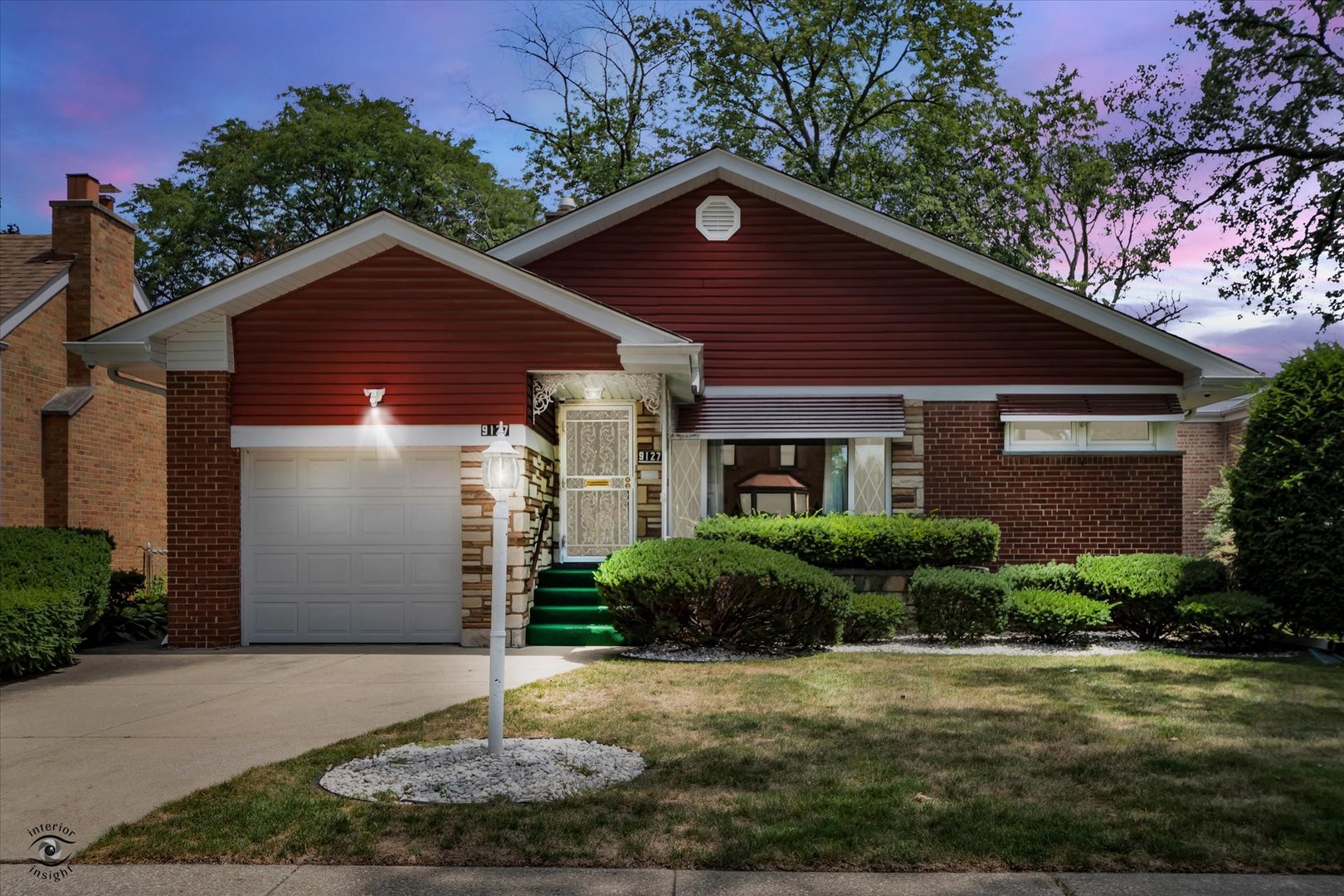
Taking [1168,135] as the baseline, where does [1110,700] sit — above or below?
below

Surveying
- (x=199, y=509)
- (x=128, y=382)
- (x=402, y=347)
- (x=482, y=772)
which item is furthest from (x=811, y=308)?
(x=482, y=772)

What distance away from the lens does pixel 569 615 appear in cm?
1324

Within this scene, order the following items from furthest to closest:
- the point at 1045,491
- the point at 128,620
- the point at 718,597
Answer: the point at 1045,491 → the point at 128,620 → the point at 718,597

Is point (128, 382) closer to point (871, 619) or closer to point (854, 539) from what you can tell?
point (854, 539)

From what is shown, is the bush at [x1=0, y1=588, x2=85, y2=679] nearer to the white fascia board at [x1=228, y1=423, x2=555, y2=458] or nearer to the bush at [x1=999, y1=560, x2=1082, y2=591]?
the white fascia board at [x1=228, y1=423, x2=555, y2=458]

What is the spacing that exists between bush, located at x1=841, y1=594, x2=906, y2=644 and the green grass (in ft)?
9.98

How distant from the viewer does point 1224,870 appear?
4.91 meters

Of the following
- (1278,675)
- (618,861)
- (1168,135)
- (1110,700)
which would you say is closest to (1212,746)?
(1110,700)

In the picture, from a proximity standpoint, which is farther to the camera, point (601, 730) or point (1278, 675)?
point (1278, 675)

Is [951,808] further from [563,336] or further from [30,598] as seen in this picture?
[30,598]

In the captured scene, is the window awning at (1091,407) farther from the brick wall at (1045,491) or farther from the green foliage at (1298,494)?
the green foliage at (1298,494)

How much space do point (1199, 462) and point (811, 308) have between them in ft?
44.9

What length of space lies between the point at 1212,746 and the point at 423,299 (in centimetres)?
913

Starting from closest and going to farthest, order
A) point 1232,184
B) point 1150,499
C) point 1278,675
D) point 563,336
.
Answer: point 1278,675 → point 563,336 → point 1150,499 → point 1232,184
